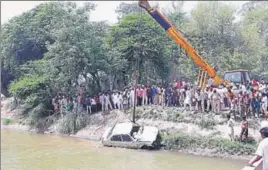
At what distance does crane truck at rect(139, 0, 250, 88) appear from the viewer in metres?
24.2

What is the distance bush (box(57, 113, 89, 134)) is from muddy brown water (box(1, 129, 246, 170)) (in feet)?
8.63

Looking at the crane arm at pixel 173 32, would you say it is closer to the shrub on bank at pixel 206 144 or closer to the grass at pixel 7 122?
the shrub on bank at pixel 206 144

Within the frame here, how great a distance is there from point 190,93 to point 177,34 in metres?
3.45

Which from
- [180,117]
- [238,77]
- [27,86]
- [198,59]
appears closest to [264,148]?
[180,117]

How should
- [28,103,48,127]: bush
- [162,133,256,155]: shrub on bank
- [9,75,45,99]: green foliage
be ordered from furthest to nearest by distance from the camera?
[28,103,48,127]: bush, [9,75,45,99]: green foliage, [162,133,256,155]: shrub on bank

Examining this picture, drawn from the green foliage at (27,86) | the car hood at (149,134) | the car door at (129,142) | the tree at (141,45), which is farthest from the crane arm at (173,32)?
the green foliage at (27,86)

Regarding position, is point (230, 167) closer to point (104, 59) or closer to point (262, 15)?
point (104, 59)

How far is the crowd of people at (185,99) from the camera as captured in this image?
20.8m

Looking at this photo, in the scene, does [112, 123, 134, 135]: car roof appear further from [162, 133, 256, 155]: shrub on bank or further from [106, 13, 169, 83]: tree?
[106, 13, 169, 83]: tree

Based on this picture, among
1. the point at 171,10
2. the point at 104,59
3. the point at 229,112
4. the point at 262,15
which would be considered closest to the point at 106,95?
the point at 104,59

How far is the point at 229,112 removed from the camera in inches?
853

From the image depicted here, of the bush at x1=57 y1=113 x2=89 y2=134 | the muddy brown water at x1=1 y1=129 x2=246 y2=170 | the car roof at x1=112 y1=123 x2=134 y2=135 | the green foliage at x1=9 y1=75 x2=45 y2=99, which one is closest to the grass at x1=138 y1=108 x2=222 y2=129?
the car roof at x1=112 y1=123 x2=134 y2=135

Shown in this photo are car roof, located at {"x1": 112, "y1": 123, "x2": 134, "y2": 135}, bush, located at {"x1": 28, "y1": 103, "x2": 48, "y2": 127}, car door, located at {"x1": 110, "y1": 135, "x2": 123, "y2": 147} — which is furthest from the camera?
bush, located at {"x1": 28, "y1": 103, "x2": 48, "y2": 127}

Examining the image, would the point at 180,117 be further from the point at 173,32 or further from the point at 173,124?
the point at 173,32
